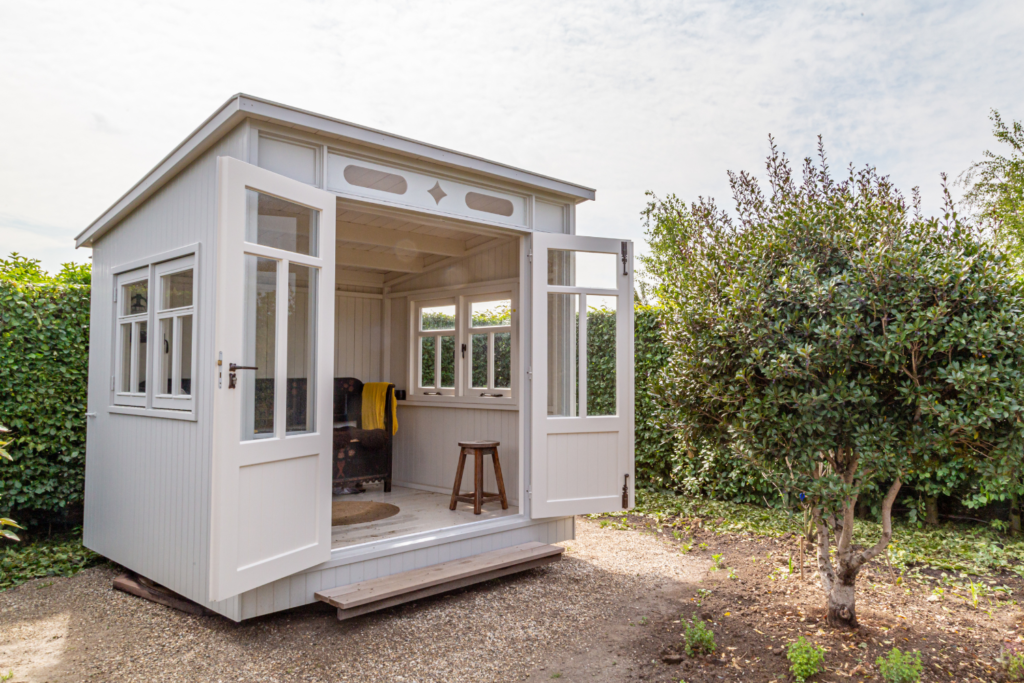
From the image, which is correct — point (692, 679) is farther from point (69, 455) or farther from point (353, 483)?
point (69, 455)

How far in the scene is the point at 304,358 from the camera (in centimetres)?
323

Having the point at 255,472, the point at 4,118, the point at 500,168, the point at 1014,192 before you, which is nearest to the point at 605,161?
the point at 1014,192

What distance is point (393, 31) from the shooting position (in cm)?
560

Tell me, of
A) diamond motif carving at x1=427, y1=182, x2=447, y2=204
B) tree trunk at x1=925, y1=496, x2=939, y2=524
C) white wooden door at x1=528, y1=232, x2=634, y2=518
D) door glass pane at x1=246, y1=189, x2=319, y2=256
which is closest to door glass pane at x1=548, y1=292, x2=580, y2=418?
white wooden door at x1=528, y1=232, x2=634, y2=518

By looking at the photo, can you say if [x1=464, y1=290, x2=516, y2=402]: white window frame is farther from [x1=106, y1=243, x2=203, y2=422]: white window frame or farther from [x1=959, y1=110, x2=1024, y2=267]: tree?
[x1=959, y1=110, x2=1024, y2=267]: tree

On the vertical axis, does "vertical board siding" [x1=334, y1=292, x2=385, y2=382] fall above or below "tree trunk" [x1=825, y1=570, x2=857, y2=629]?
above

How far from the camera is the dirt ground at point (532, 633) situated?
275 cm

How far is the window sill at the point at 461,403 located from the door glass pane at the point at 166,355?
2724 millimetres

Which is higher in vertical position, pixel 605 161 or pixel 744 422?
pixel 605 161

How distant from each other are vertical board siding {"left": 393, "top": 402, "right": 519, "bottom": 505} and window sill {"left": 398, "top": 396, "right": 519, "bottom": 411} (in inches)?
1.6

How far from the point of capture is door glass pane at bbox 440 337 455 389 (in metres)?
5.86

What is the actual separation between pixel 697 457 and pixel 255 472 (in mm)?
4723

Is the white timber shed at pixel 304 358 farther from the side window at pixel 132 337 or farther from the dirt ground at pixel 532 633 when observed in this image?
the dirt ground at pixel 532 633

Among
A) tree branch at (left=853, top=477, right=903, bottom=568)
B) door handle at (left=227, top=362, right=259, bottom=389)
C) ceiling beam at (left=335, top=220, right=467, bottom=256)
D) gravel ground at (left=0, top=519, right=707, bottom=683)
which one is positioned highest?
ceiling beam at (left=335, top=220, right=467, bottom=256)
